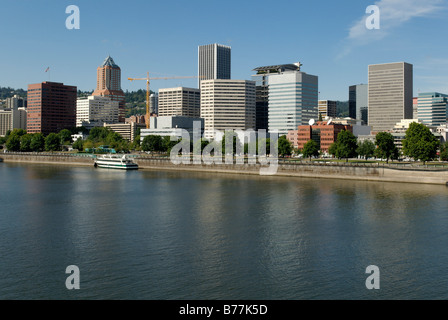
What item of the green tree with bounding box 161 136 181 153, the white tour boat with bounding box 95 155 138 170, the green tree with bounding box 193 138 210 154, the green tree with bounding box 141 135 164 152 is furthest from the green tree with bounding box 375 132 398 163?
the green tree with bounding box 141 135 164 152

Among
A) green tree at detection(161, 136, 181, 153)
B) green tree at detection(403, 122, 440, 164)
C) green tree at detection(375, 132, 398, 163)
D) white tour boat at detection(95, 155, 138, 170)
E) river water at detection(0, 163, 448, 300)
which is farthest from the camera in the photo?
green tree at detection(161, 136, 181, 153)

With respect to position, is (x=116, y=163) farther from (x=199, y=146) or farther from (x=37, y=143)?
(x=37, y=143)

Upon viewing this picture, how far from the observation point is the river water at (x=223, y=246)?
2681 centimetres

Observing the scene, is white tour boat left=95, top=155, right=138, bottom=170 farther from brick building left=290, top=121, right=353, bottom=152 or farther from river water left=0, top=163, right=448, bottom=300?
brick building left=290, top=121, right=353, bottom=152

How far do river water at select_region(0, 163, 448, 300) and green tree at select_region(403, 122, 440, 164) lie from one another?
1628 inches

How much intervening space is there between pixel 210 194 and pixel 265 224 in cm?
2352

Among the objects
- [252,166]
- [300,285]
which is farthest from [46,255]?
[252,166]

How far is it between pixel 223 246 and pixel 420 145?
79.8m

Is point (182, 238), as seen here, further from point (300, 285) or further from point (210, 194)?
point (210, 194)

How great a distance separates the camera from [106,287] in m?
26.7

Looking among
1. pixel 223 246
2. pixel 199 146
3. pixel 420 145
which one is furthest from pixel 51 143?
pixel 223 246

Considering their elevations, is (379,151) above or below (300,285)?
above

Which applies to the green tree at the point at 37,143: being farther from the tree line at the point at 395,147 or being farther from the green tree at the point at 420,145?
the green tree at the point at 420,145

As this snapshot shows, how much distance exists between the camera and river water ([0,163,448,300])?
26812mm
